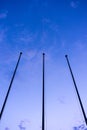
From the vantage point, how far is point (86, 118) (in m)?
13.0
